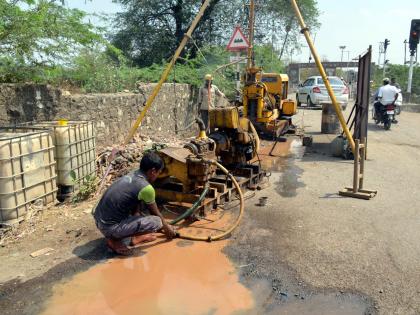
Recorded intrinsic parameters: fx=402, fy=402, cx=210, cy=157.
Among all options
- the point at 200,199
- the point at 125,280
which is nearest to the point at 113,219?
the point at 125,280

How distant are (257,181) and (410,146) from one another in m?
6.13

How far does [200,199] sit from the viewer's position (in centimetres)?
509

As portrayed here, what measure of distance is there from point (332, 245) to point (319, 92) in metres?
15.5

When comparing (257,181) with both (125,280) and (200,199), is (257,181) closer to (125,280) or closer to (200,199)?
(200,199)

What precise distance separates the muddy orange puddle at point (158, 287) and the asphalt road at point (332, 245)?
0.85 feet

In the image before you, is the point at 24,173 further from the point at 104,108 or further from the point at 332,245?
the point at 332,245

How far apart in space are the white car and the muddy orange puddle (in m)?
15.8

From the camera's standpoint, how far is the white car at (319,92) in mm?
18967

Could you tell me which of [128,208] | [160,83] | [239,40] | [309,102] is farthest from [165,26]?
[128,208]

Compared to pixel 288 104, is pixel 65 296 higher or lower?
lower

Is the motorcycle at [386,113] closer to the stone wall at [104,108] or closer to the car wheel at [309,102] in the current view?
the car wheel at [309,102]

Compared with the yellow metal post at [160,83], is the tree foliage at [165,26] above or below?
above

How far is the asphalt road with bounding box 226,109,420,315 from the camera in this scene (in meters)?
3.64

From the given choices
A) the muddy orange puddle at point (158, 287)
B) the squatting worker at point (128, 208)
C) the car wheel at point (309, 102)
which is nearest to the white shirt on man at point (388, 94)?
the car wheel at point (309, 102)
